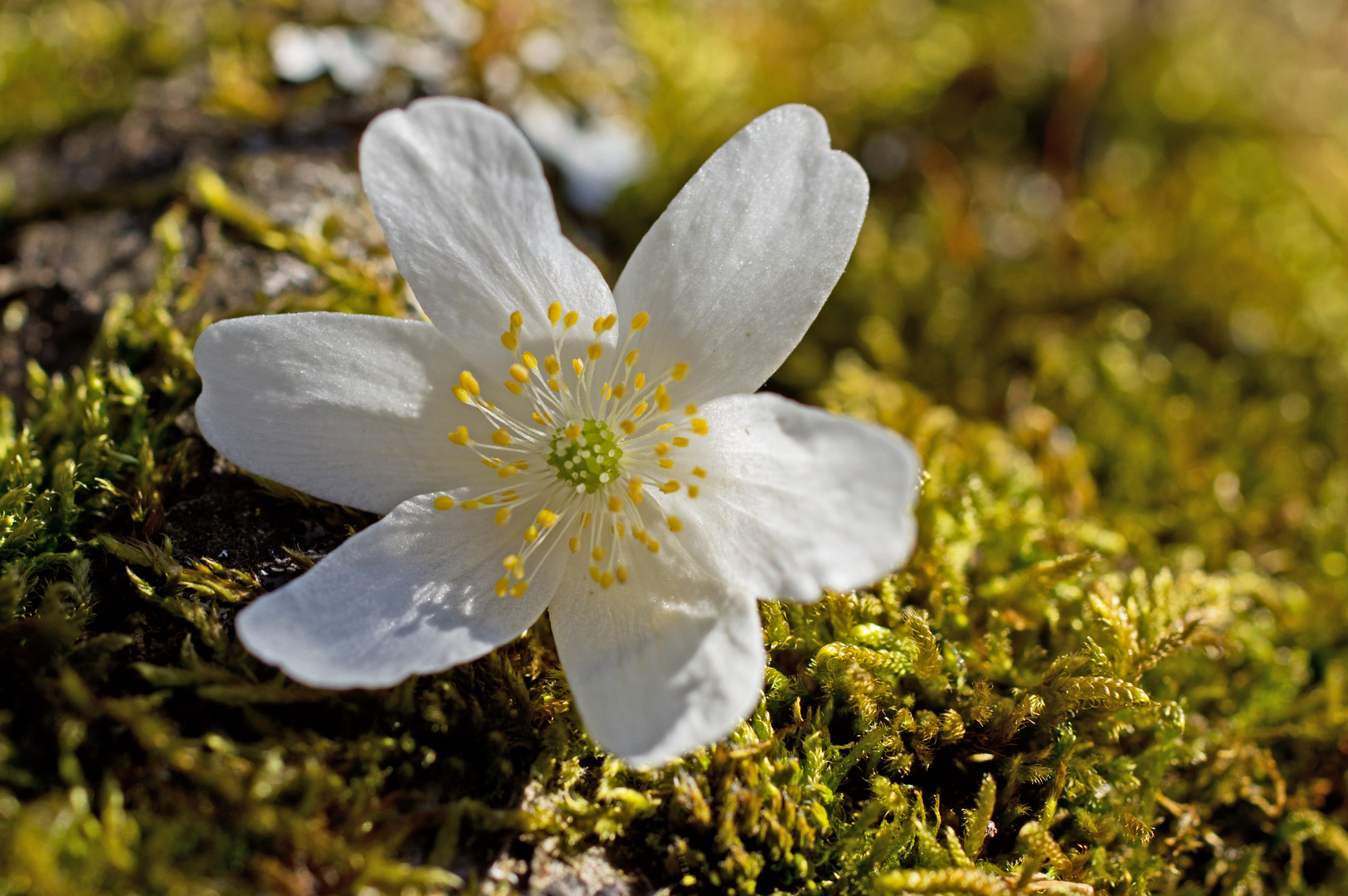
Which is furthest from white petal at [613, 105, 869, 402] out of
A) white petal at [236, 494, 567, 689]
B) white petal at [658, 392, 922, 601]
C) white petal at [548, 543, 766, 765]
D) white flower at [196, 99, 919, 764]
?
white petal at [236, 494, 567, 689]

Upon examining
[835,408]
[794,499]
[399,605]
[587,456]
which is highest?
[794,499]

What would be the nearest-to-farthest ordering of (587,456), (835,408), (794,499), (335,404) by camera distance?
(794,499) → (335,404) → (587,456) → (835,408)

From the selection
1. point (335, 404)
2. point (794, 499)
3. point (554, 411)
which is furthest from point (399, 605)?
point (794, 499)

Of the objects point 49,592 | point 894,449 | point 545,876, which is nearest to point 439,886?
point 545,876

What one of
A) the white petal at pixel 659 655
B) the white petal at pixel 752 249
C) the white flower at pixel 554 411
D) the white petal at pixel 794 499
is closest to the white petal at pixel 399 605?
the white flower at pixel 554 411

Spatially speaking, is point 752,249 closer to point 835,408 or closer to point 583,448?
point 583,448

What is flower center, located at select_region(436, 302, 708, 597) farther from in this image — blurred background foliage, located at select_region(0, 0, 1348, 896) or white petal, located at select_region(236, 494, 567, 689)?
blurred background foliage, located at select_region(0, 0, 1348, 896)

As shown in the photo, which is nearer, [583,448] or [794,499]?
[794,499]
